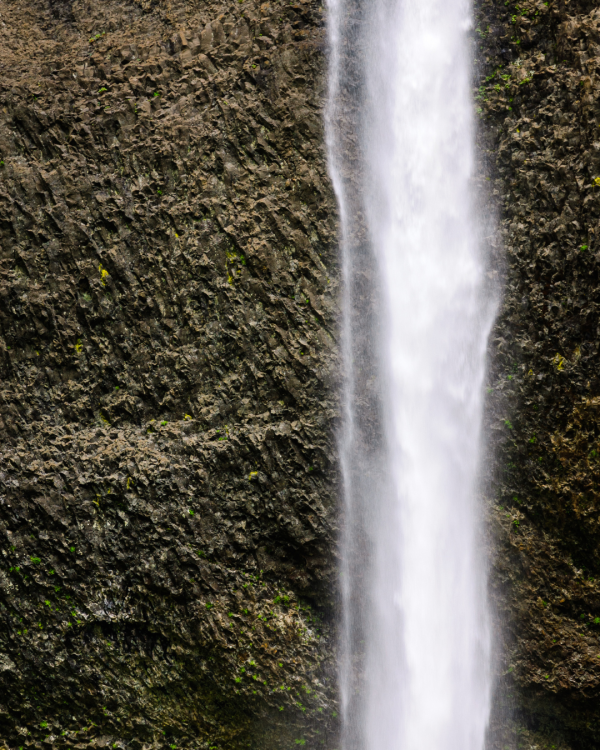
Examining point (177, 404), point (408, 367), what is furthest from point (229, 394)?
point (408, 367)

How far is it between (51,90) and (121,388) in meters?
2.85

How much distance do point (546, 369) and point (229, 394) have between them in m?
2.65

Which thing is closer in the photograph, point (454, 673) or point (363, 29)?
point (454, 673)

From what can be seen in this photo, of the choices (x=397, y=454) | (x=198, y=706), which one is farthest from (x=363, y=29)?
(x=198, y=706)

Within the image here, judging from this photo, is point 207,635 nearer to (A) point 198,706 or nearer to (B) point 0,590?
(A) point 198,706

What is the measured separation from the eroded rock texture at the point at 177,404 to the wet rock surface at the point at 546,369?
4.91 ft

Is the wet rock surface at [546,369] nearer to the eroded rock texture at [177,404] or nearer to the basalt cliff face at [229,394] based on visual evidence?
the basalt cliff face at [229,394]

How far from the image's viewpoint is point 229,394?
17.0 feet

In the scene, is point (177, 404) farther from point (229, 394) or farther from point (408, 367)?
point (408, 367)

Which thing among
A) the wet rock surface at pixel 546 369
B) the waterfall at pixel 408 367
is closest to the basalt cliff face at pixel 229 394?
the wet rock surface at pixel 546 369

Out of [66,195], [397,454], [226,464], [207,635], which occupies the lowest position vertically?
[207,635]

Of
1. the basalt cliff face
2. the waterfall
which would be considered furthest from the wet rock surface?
the waterfall

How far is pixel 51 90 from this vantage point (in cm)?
554

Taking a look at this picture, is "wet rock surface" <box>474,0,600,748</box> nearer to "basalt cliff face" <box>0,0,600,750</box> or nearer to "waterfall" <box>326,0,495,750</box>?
"basalt cliff face" <box>0,0,600,750</box>
